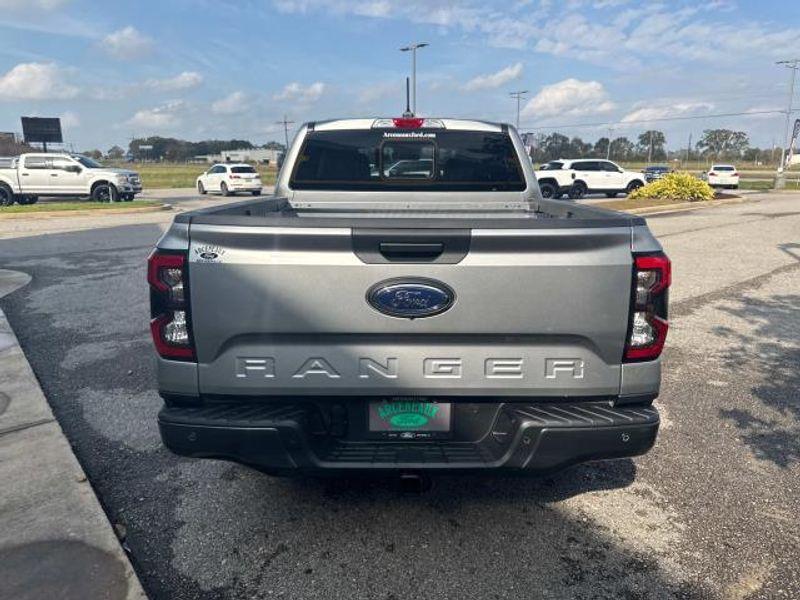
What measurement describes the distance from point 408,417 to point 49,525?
1895 millimetres

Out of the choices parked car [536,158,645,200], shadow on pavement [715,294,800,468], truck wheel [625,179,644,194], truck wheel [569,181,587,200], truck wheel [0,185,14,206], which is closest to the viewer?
shadow on pavement [715,294,800,468]

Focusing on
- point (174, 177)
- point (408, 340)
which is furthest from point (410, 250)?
point (174, 177)

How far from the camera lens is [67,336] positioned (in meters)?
6.26

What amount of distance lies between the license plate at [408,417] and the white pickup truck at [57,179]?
23972 mm

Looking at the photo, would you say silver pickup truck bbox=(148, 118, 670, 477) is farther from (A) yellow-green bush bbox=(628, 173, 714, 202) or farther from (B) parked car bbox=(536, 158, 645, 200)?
(B) parked car bbox=(536, 158, 645, 200)

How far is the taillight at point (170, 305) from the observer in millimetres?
2359

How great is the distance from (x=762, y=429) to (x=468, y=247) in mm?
3041

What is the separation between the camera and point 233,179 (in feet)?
98.6

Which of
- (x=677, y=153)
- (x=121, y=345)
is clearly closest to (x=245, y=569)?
(x=121, y=345)

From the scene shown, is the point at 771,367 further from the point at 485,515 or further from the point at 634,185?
the point at 634,185

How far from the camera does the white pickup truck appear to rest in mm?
23078

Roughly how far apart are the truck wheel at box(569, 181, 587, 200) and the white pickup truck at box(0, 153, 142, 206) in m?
19.1

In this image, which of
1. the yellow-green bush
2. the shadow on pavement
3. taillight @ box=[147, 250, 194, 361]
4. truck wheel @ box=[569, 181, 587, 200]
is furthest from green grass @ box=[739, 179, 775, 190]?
taillight @ box=[147, 250, 194, 361]

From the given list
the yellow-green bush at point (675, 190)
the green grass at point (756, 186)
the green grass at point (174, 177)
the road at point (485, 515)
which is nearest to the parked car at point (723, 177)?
the green grass at point (756, 186)
